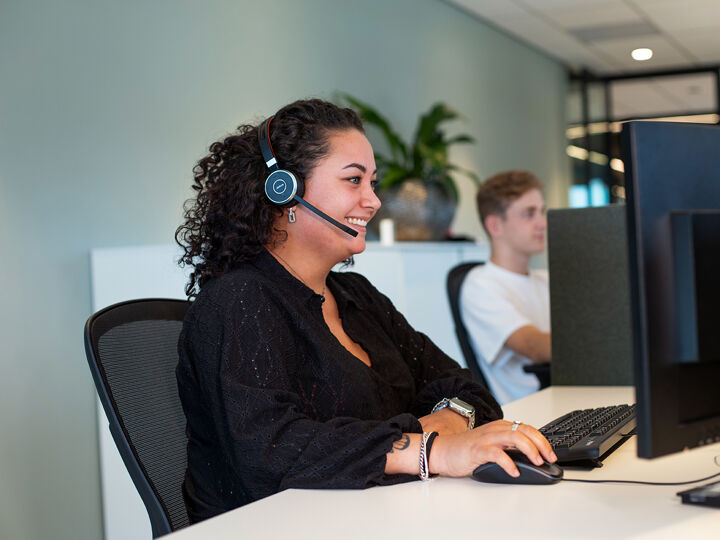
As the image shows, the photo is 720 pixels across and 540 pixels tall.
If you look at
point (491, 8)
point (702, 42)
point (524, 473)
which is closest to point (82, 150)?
point (524, 473)

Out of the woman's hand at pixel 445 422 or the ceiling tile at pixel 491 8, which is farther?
the ceiling tile at pixel 491 8

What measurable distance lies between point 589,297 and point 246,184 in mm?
999

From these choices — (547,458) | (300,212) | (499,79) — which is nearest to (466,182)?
(499,79)

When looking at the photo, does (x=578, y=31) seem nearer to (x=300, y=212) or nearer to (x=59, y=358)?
(x=59, y=358)

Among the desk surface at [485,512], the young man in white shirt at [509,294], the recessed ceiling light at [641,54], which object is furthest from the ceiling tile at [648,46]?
the desk surface at [485,512]

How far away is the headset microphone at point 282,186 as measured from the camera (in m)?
1.43

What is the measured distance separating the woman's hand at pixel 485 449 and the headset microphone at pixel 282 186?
0.47 m

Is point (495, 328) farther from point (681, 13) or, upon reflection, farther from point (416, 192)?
point (681, 13)

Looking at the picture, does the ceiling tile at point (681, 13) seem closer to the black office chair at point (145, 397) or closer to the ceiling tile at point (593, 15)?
the ceiling tile at point (593, 15)

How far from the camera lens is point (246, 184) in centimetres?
146

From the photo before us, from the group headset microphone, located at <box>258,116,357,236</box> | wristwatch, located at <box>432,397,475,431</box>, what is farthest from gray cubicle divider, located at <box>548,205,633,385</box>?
headset microphone, located at <box>258,116,357,236</box>

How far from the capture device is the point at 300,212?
4.82 ft

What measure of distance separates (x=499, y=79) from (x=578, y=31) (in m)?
0.71

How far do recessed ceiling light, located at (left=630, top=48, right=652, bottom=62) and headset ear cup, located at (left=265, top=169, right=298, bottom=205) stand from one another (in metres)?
5.93
